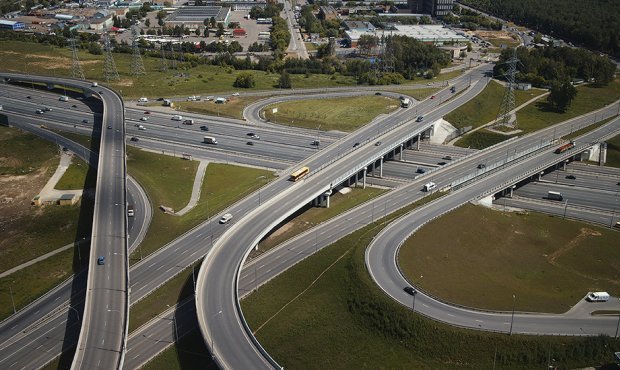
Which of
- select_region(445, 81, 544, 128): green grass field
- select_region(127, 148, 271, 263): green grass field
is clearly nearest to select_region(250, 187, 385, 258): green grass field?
select_region(127, 148, 271, 263): green grass field

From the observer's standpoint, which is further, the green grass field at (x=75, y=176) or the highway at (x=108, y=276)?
the green grass field at (x=75, y=176)

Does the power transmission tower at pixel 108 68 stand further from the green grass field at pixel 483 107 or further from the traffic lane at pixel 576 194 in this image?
the traffic lane at pixel 576 194

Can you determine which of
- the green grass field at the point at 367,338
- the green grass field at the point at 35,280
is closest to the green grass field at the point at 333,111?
the green grass field at the point at 367,338

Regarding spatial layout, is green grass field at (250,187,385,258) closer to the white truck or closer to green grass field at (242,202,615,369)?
green grass field at (242,202,615,369)

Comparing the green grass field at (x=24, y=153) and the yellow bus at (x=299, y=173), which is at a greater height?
the yellow bus at (x=299, y=173)

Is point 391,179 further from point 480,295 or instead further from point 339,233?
point 480,295

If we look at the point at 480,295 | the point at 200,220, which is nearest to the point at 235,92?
the point at 200,220
